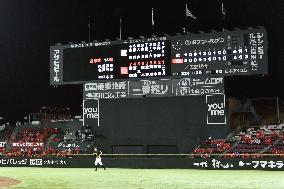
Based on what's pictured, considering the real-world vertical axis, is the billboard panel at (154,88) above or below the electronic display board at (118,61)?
below

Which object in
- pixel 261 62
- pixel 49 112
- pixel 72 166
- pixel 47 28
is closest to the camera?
pixel 261 62

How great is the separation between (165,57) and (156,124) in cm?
524

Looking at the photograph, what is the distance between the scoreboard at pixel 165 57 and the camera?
94.3ft

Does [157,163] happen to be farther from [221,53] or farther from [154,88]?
[221,53]

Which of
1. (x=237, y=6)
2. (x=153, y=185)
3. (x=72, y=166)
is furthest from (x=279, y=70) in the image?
(x=153, y=185)

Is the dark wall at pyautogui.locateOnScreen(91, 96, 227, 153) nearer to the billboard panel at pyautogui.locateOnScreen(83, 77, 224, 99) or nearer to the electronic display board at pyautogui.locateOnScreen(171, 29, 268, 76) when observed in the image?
the billboard panel at pyautogui.locateOnScreen(83, 77, 224, 99)

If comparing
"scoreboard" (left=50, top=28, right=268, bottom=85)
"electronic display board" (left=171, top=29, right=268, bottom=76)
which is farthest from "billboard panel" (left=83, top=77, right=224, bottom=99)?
"electronic display board" (left=171, top=29, right=268, bottom=76)

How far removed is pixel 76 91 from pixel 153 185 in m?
31.4

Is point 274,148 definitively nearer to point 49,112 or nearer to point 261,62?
point 261,62

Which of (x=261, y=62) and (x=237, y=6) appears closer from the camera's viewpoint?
(x=261, y=62)

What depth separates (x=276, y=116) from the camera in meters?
37.4

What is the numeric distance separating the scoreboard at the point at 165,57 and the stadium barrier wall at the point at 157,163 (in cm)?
589

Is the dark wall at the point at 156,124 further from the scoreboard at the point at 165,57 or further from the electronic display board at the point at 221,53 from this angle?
the electronic display board at the point at 221,53

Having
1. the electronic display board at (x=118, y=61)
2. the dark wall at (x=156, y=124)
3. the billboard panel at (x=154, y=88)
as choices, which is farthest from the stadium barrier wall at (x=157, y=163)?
the electronic display board at (x=118, y=61)
